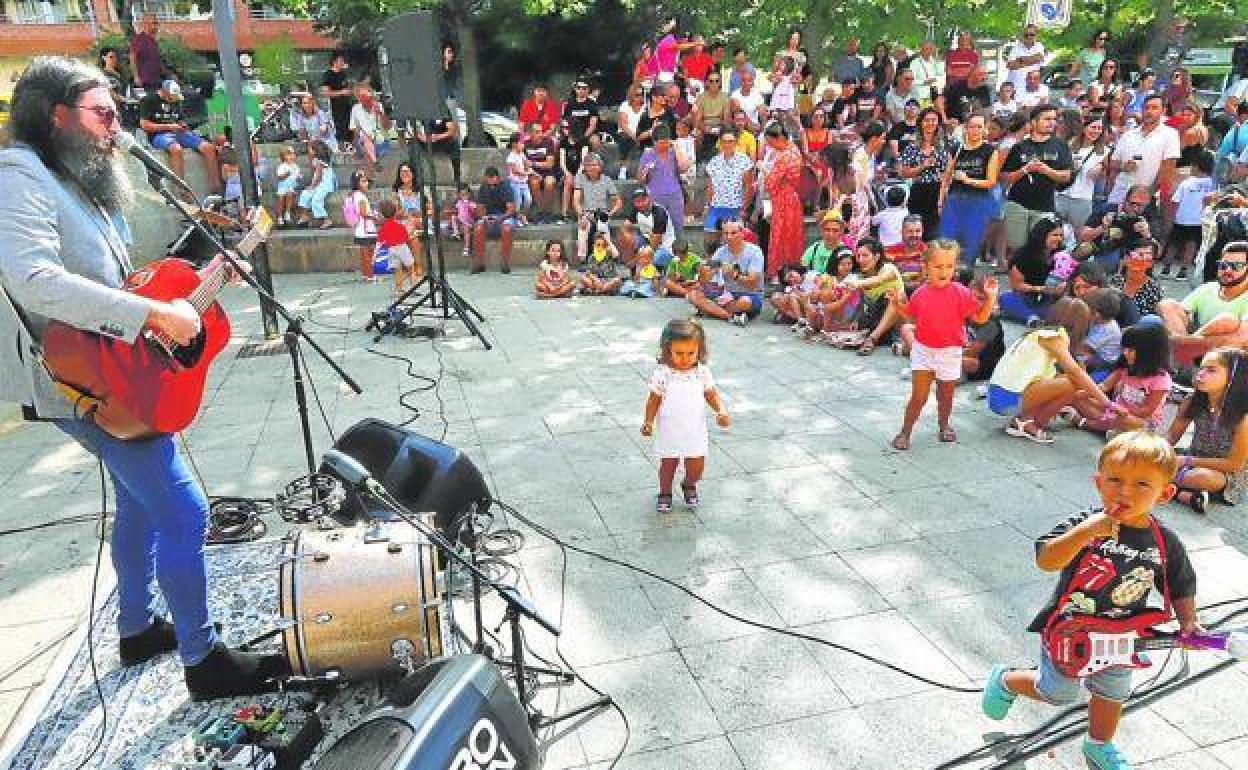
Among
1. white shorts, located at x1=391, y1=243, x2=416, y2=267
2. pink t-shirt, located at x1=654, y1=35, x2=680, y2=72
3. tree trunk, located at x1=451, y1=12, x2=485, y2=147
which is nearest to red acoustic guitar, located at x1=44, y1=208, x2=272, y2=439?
white shorts, located at x1=391, y1=243, x2=416, y2=267

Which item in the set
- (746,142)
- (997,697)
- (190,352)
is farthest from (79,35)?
(997,697)

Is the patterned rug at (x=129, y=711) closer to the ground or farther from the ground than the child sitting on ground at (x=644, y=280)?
farther from the ground

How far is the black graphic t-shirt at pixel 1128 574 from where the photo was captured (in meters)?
2.66

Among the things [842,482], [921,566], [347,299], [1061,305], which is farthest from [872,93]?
[921,566]

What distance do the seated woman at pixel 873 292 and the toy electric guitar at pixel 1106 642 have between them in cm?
498

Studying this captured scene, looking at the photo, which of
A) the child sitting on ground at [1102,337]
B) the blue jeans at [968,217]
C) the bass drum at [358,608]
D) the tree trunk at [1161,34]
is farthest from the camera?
the tree trunk at [1161,34]

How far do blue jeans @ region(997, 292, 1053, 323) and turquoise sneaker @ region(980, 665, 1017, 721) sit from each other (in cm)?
590

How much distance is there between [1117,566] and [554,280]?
7.59 metres

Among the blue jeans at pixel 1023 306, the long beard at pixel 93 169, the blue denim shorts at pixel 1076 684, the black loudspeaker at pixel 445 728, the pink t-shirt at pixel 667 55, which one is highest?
the pink t-shirt at pixel 667 55

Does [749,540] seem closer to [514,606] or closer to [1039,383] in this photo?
[514,606]

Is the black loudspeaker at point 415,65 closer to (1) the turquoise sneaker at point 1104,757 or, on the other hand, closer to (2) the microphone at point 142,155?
(2) the microphone at point 142,155

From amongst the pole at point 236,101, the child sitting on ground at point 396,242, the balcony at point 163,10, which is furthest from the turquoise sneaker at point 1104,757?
the balcony at point 163,10

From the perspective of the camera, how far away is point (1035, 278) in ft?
26.8

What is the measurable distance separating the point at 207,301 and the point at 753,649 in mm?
2415
